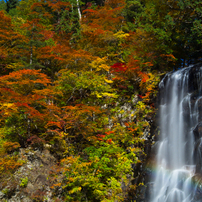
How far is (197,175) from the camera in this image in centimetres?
661

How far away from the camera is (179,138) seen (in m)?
8.61

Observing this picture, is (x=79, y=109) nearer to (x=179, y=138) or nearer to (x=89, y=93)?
(x=89, y=93)

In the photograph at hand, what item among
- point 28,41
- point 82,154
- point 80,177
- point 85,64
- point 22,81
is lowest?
point 80,177

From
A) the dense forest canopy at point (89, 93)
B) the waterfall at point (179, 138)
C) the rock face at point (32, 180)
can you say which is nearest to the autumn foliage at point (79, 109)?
the dense forest canopy at point (89, 93)

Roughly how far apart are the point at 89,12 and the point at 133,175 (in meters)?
22.7

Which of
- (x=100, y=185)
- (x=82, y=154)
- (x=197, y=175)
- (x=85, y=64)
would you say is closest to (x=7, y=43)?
(x=85, y=64)

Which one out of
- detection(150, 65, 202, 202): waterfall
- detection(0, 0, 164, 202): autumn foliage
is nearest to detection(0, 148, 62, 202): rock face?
detection(0, 0, 164, 202): autumn foliage

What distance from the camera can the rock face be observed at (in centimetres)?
696

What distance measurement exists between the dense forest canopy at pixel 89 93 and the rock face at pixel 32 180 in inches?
16.4

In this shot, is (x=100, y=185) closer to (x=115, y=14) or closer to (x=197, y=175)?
(x=197, y=175)

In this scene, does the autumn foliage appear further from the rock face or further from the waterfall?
the waterfall

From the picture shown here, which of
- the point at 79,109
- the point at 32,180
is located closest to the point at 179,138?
the point at 79,109

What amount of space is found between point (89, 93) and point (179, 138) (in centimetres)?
712

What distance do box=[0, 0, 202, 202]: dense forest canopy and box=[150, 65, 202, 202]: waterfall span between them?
1.25m
